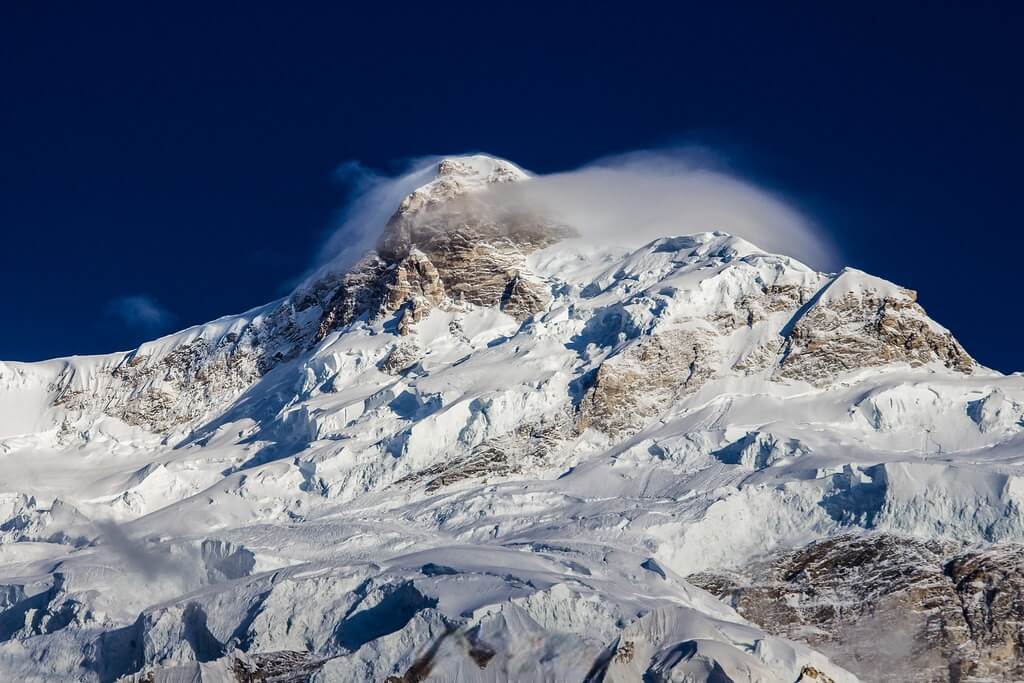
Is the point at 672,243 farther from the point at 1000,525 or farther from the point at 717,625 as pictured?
the point at 717,625

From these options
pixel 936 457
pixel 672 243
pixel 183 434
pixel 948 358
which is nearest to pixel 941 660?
pixel 936 457

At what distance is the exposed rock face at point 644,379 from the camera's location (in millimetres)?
132875

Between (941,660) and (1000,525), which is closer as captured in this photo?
(941,660)

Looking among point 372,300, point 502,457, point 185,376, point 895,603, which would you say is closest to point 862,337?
point 502,457

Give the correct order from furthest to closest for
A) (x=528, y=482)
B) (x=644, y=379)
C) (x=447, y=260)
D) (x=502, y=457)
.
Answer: (x=447, y=260), (x=644, y=379), (x=502, y=457), (x=528, y=482)

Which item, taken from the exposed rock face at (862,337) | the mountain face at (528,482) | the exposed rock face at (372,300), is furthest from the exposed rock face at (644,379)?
the exposed rock face at (372,300)

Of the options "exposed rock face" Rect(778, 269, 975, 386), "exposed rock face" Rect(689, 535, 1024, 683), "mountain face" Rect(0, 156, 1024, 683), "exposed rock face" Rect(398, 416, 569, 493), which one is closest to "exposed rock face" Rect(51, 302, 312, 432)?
"mountain face" Rect(0, 156, 1024, 683)

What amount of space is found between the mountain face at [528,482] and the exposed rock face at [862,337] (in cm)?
31

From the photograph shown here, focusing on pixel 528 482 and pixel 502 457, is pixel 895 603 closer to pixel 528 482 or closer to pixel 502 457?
pixel 528 482

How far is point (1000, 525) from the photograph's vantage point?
3937 inches

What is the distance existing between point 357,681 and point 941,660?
38049 millimetres

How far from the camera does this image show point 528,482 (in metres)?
123

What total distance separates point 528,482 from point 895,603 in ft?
120

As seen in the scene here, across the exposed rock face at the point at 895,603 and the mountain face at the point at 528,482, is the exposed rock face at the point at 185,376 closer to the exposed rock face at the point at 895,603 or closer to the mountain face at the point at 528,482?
the mountain face at the point at 528,482
